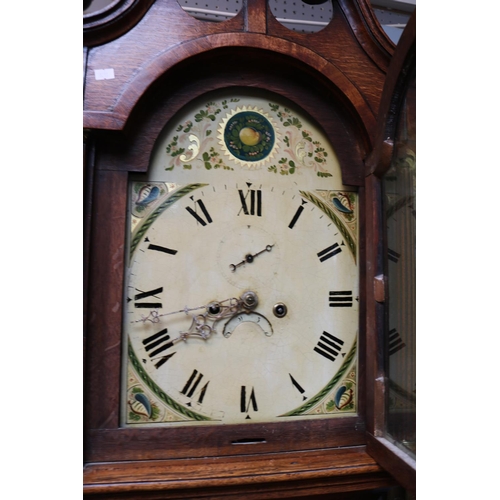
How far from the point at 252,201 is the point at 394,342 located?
1.57 feet

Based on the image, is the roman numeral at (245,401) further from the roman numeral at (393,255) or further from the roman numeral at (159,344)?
the roman numeral at (393,255)

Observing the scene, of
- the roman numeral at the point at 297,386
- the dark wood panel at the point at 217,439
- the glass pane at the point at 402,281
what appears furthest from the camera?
the roman numeral at the point at 297,386

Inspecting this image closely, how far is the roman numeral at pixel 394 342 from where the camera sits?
1.00m

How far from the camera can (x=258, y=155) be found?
1190 millimetres

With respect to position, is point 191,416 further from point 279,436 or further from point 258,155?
point 258,155

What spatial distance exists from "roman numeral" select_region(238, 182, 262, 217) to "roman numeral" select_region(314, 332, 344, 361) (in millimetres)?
356

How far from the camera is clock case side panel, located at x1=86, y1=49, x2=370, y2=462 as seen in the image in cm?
106

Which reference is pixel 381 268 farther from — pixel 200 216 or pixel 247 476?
pixel 247 476

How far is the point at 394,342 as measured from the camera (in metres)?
1.03

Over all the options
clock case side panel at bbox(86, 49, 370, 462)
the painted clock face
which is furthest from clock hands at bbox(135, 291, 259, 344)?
clock case side panel at bbox(86, 49, 370, 462)

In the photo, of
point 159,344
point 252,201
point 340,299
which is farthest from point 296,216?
point 159,344

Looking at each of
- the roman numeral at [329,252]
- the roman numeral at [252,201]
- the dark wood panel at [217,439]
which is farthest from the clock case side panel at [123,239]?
the roman numeral at [252,201]
